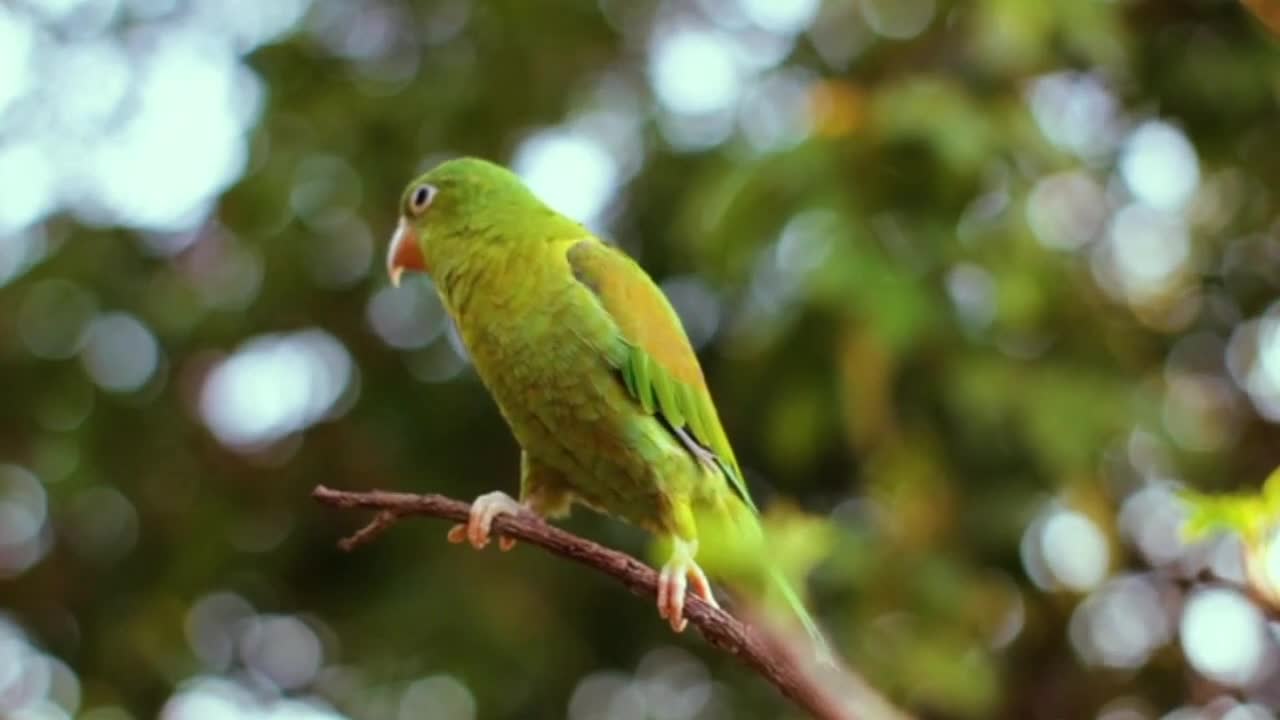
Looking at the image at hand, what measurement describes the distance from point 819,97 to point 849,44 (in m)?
0.59

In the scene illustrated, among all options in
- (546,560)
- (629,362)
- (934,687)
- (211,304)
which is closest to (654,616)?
(546,560)

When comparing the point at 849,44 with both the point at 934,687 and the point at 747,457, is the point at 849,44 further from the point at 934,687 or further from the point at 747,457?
the point at 934,687

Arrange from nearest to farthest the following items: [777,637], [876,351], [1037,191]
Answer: [777,637] → [876,351] → [1037,191]

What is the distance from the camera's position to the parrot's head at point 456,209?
2.09m

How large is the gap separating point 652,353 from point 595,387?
9cm

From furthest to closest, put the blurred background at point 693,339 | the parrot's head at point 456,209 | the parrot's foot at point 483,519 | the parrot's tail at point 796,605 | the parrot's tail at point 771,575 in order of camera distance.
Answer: the blurred background at point 693,339 → the parrot's head at point 456,209 → the parrot's foot at point 483,519 → the parrot's tail at point 796,605 → the parrot's tail at point 771,575

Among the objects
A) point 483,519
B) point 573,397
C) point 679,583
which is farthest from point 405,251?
point 679,583

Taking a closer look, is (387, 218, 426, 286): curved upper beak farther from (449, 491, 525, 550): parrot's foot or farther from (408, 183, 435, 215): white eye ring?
(449, 491, 525, 550): parrot's foot

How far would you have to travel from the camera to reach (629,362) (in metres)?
1.89

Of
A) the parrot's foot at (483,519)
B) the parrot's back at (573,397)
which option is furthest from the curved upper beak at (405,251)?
the parrot's foot at (483,519)

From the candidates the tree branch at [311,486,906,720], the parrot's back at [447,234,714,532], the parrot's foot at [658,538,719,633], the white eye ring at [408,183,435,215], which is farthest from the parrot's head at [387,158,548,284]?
the tree branch at [311,486,906,720]

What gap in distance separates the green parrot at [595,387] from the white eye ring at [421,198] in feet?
0.42

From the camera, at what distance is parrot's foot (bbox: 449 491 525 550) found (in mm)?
1596

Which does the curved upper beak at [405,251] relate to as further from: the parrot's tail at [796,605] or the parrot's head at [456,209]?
the parrot's tail at [796,605]
